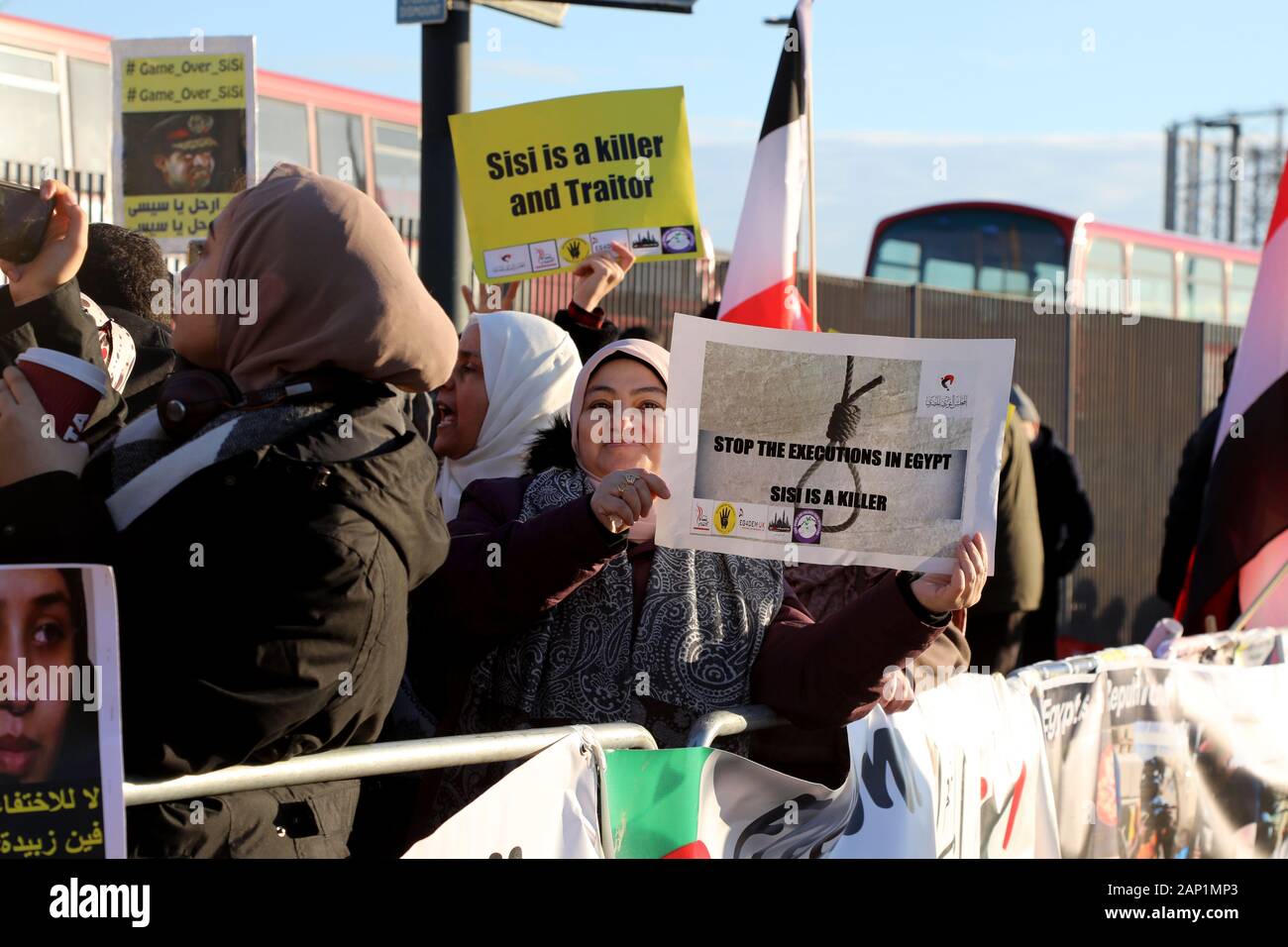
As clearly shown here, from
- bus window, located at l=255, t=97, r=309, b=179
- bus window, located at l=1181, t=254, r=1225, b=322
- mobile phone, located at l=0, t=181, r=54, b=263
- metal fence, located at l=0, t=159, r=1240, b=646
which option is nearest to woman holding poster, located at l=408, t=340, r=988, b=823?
mobile phone, located at l=0, t=181, r=54, b=263

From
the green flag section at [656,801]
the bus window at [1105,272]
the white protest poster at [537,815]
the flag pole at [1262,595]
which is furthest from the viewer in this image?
the bus window at [1105,272]

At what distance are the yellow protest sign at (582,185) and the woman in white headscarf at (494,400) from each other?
1567 mm

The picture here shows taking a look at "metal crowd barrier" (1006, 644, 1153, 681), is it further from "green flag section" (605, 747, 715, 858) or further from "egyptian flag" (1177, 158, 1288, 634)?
"egyptian flag" (1177, 158, 1288, 634)

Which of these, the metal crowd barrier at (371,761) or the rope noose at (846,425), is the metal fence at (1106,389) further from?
the metal crowd barrier at (371,761)

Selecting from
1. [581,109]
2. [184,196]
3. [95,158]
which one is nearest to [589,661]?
[581,109]

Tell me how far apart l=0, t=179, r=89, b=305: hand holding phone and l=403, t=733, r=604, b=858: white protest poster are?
114cm

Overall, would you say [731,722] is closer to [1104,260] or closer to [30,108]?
[30,108]

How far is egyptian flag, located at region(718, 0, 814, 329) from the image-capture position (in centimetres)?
498

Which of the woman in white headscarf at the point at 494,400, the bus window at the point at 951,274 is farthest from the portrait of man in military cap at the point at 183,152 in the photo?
the bus window at the point at 951,274

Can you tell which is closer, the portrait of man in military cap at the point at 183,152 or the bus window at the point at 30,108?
the portrait of man in military cap at the point at 183,152

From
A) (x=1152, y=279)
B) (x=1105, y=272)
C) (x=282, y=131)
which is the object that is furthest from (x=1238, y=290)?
(x=282, y=131)

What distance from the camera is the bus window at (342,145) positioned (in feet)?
50.0
